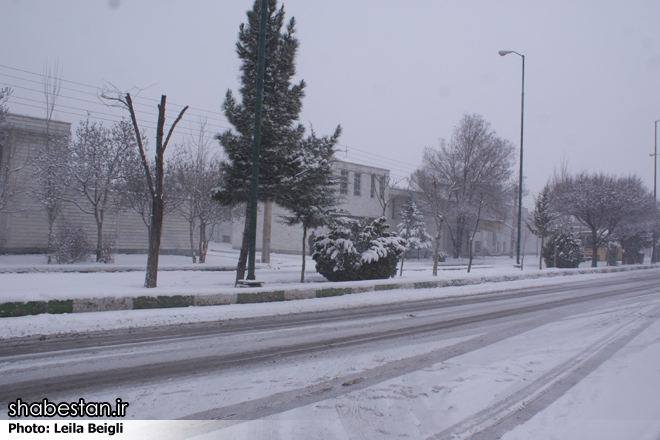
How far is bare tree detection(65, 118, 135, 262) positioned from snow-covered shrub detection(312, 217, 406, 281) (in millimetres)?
12211

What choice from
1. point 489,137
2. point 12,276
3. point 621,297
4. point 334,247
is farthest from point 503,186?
point 12,276

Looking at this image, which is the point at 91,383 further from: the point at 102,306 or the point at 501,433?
the point at 102,306

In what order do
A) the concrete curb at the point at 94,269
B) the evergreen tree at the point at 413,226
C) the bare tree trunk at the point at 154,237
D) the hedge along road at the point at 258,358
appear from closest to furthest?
the hedge along road at the point at 258,358 → the bare tree trunk at the point at 154,237 → the concrete curb at the point at 94,269 → the evergreen tree at the point at 413,226

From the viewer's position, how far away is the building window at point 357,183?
38938 mm

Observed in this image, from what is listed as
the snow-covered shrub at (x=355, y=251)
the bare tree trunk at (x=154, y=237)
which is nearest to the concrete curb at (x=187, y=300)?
the snow-covered shrub at (x=355, y=251)

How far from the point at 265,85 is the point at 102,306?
26.0 feet

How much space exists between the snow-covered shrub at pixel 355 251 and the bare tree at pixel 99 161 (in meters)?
12.2

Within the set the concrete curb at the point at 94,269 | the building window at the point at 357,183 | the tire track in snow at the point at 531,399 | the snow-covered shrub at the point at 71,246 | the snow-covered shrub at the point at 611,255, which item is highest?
the building window at the point at 357,183

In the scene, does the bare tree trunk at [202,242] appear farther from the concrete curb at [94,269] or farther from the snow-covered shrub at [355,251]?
the snow-covered shrub at [355,251]

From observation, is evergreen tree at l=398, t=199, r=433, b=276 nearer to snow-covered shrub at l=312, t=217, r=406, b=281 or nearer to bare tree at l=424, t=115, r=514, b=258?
bare tree at l=424, t=115, r=514, b=258

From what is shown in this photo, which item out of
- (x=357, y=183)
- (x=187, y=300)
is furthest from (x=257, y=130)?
(x=357, y=183)

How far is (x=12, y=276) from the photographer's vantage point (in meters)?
14.5

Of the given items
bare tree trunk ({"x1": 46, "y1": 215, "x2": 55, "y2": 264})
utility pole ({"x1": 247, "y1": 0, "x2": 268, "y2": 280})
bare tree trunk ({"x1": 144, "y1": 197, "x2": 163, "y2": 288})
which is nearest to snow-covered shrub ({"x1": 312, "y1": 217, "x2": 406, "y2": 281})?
utility pole ({"x1": 247, "y1": 0, "x2": 268, "y2": 280})

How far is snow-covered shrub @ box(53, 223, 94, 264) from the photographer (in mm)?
19641
